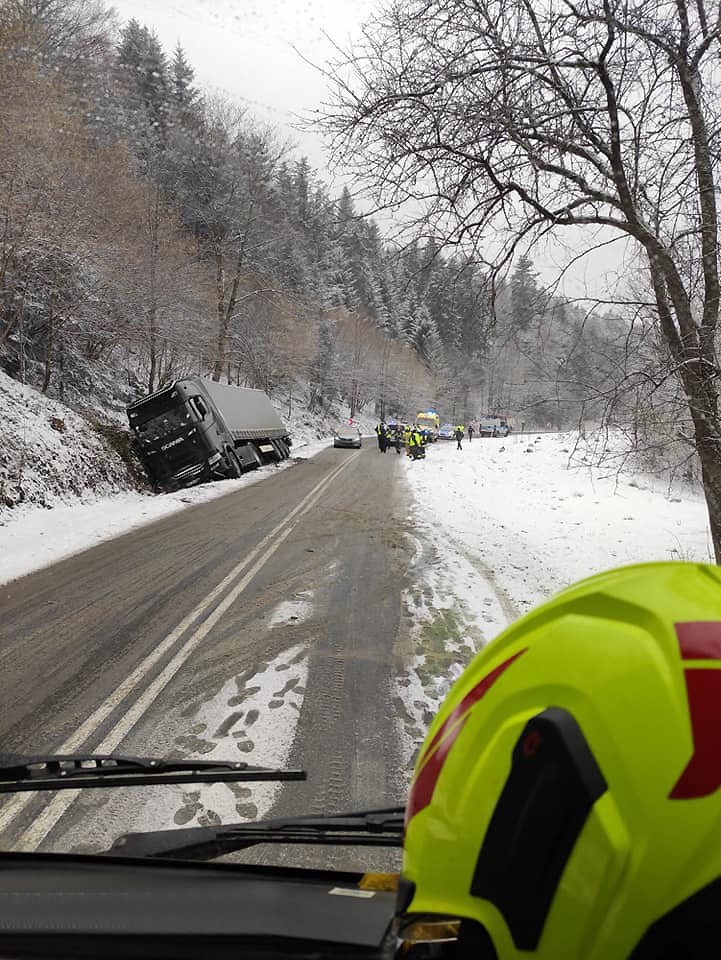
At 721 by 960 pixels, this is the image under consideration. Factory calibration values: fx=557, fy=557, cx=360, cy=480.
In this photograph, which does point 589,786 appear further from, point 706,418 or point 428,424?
point 428,424

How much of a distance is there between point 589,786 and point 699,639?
292mm

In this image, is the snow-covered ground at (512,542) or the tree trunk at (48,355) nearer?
the snow-covered ground at (512,542)

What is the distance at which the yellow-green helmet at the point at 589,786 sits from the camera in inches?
Answer: 31.7

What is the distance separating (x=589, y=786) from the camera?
0.87 meters

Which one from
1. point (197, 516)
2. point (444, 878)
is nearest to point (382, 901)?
point (444, 878)

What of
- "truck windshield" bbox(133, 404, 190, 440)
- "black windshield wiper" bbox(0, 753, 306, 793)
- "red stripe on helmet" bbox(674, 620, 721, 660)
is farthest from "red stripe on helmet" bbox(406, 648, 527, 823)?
"truck windshield" bbox(133, 404, 190, 440)

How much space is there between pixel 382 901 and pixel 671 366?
16.8 ft

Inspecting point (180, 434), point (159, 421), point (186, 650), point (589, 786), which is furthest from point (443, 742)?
point (159, 421)

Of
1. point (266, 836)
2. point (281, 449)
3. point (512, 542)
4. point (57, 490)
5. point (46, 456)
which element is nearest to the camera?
point (266, 836)

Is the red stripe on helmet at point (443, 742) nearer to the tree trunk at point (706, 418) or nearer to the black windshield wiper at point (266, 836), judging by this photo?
the black windshield wiper at point (266, 836)

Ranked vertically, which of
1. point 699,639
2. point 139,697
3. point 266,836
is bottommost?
point 139,697

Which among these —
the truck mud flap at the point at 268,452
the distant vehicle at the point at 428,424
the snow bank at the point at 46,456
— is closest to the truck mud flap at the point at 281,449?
the truck mud flap at the point at 268,452

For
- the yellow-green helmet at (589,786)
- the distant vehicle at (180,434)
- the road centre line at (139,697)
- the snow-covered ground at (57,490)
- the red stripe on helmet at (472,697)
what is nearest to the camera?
the yellow-green helmet at (589,786)

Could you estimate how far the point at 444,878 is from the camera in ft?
3.32
